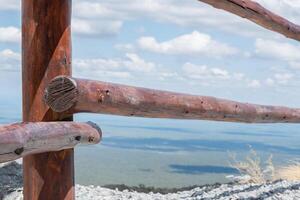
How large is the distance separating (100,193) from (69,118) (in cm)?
277

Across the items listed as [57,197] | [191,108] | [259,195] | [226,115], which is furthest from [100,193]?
[57,197]

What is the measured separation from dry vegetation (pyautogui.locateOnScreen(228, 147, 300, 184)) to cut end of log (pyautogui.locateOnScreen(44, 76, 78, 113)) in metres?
4.64

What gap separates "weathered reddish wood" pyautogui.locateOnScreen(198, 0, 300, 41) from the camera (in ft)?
11.3

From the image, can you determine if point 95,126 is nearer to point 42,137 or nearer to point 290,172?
point 42,137

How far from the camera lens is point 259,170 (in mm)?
6711

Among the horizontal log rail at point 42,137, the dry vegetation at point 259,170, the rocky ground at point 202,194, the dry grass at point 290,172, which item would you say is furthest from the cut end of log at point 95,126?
the dry grass at point 290,172

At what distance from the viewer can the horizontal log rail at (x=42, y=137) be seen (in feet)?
5.61

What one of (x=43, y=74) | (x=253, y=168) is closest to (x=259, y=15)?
(x=43, y=74)

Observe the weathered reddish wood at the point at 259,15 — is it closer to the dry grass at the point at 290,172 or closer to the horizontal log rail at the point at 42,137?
the horizontal log rail at the point at 42,137

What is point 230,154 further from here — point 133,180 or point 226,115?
→ point 226,115

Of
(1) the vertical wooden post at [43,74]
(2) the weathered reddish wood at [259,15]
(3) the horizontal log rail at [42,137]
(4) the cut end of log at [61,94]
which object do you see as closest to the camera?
(3) the horizontal log rail at [42,137]

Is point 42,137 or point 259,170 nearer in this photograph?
point 42,137

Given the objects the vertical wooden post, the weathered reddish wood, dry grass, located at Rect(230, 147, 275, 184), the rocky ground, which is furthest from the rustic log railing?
dry grass, located at Rect(230, 147, 275, 184)

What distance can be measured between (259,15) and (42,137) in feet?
7.76
